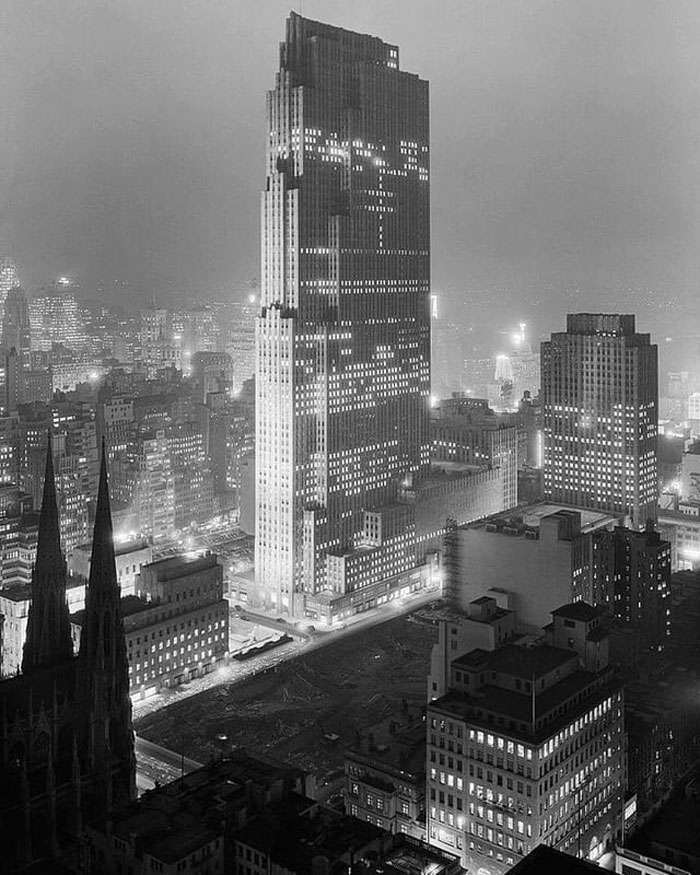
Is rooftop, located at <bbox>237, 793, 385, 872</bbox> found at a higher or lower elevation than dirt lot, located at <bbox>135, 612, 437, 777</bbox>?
higher

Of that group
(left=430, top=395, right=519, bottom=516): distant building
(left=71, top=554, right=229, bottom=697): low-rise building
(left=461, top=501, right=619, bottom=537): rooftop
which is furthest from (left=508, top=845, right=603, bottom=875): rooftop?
(left=430, top=395, right=519, bottom=516): distant building

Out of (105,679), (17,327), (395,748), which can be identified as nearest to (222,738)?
(395,748)

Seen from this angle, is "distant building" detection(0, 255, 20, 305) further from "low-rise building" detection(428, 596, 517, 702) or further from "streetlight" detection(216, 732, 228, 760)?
"low-rise building" detection(428, 596, 517, 702)

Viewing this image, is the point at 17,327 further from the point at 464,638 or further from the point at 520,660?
the point at 520,660

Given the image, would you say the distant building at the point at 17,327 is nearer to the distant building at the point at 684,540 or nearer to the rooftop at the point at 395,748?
the rooftop at the point at 395,748

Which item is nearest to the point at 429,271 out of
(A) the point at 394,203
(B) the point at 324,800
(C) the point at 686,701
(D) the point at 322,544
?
(A) the point at 394,203

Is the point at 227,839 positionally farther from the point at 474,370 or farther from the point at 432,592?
the point at 474,370
